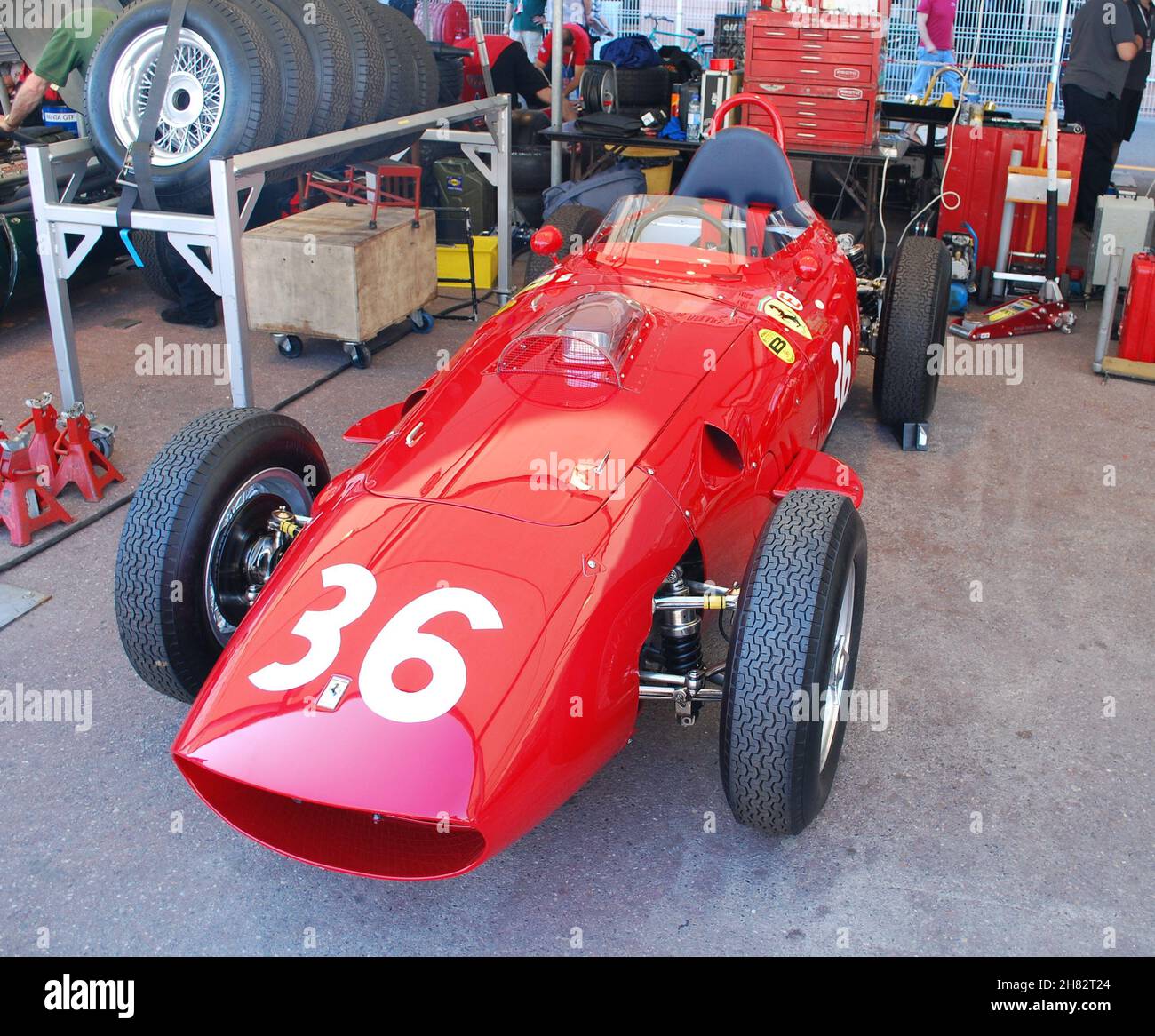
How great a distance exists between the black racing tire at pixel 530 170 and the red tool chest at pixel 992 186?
3284 mm

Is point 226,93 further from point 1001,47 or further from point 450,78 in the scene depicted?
point 1001,47

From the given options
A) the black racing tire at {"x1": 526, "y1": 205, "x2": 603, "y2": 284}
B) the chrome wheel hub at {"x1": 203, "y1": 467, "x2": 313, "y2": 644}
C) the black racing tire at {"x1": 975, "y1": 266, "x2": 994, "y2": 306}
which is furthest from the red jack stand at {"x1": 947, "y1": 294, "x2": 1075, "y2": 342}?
the chrome wheel hub at {"x1": 203, "y1": 467, "x2": 313, "y2": 644}

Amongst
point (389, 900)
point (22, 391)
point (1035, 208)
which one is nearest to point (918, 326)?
point (1035, 208)

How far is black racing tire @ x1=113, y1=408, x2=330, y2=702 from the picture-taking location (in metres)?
3.28

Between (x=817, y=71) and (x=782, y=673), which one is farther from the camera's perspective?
(x=817, y=71)

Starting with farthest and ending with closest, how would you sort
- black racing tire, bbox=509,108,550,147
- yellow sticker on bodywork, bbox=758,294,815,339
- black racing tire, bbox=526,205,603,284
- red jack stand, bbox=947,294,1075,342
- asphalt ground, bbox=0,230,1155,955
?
black racing tire, bbox=509,108,550,147 < red jack stand, bbox=947,294,1075,342 < black racing tire, bbox=526,205,603,284 < yellow sticker on bodywork, bbox=758,294,815,339 < asphalt ground, bbox=0,230,1155,955

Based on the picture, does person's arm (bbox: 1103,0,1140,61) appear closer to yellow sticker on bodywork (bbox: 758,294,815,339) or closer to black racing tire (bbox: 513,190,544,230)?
black racing tire (bbox: 513,190,544,230)

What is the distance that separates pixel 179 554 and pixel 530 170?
732 centimetres

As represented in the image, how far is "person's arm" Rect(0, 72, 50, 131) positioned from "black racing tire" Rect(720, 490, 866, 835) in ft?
20.0

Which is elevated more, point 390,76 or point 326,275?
point 390,76

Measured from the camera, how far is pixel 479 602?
9.45 feet

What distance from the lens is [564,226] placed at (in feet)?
20.9

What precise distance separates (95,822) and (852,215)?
29.7ft

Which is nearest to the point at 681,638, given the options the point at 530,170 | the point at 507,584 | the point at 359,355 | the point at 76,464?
the point at 507,584
